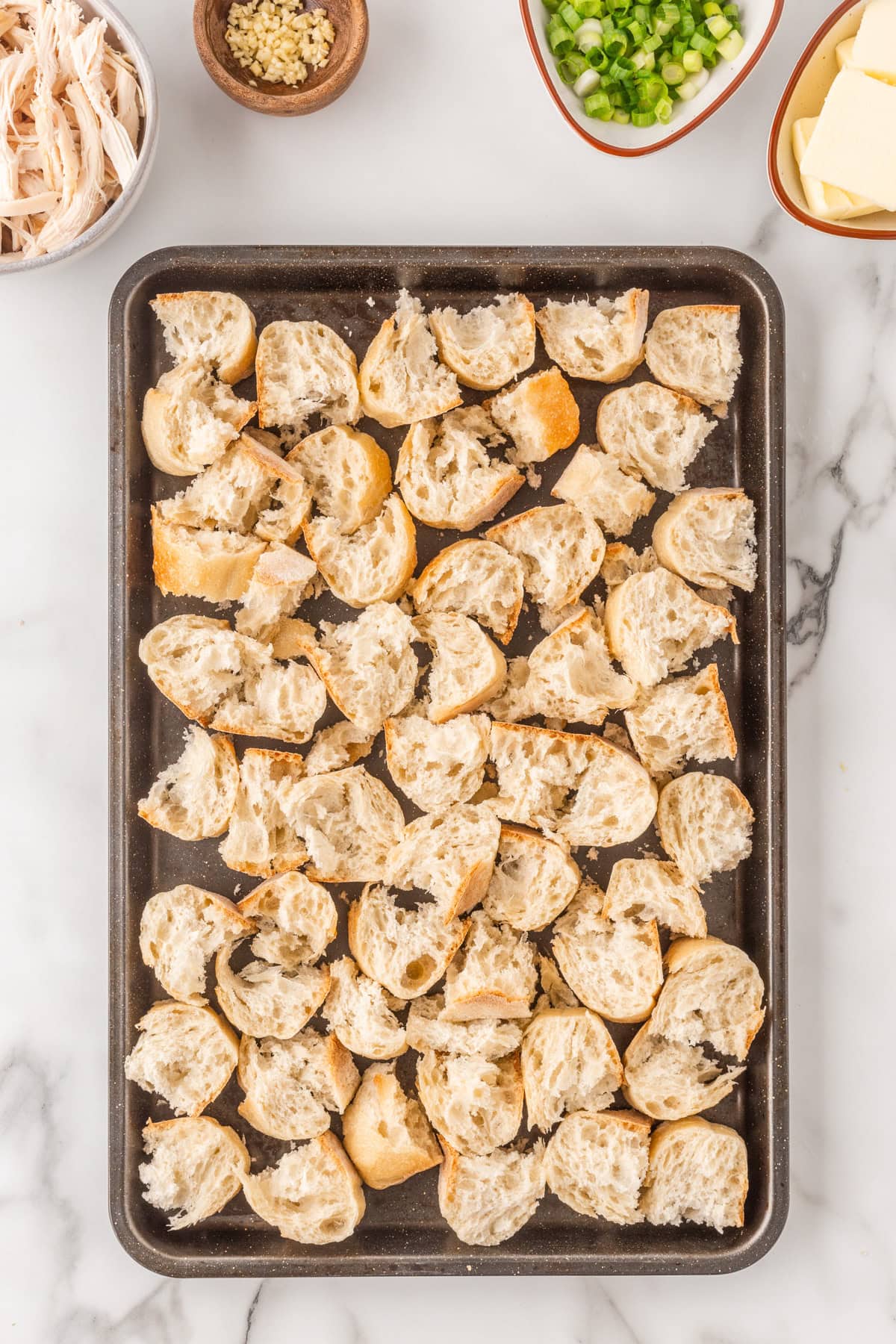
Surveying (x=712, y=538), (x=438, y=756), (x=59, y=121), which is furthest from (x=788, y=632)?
(x=59, y=121)

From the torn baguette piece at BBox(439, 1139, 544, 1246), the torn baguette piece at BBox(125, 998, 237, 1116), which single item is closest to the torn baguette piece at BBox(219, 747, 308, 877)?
the torn baguette piece at BBox(125, 998, 237, 1116)

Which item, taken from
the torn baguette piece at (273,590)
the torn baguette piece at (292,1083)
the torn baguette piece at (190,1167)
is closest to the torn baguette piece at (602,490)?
the torn baguette piece at (273,590)

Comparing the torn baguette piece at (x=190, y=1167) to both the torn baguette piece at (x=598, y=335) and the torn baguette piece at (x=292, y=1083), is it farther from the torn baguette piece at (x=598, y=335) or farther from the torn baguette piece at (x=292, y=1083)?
the torn baguette piece at (x=598, y=335)

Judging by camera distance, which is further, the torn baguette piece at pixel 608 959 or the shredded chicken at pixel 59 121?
the torn baguette piece at pixel 608 959

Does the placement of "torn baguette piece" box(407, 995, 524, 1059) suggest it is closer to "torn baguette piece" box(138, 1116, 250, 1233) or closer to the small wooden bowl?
"torn baguette piece" box(138, 1116, 250, 1233)

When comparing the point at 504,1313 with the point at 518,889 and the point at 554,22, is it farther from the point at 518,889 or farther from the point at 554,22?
the point at 554,22

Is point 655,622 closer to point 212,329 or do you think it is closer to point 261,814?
point 261,814

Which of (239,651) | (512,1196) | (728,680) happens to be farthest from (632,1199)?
(239,651)
